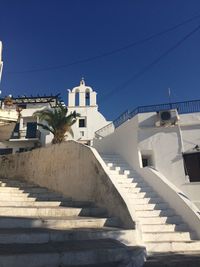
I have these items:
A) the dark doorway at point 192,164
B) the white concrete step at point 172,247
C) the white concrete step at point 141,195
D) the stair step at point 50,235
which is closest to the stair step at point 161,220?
the white concrete step at point 172,247

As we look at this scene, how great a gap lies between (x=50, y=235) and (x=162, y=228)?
318 centimetres

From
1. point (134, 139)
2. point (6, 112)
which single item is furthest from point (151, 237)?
point (6, 112)

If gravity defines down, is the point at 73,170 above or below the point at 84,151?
below

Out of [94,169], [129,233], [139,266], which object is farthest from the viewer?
[94,169]

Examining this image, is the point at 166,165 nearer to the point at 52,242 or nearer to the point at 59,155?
the point at 59,155

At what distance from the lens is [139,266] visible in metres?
4.34

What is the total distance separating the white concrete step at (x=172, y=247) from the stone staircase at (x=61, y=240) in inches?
32.2

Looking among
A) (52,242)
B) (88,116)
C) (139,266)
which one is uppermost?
(88,116)

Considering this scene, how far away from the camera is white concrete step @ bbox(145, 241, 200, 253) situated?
5668 mm

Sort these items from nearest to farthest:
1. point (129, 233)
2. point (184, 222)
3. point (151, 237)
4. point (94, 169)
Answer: point (129, 233) → point (151, 237) → point (184, 222) → point (94, 169)

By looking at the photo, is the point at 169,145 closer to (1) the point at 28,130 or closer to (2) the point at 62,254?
(2) the point at 62,254

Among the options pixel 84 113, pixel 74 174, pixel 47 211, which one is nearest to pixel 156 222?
pixel 47 211

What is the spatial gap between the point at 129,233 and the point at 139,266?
3.19ft

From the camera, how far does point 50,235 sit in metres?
4.59
